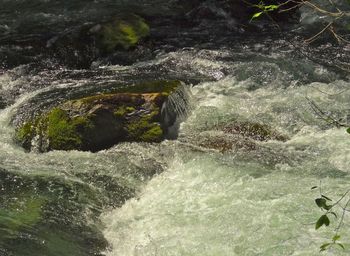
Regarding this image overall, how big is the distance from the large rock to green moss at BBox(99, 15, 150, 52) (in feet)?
10.7

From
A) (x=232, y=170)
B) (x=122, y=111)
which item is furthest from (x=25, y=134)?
A: (x=232, y=170)

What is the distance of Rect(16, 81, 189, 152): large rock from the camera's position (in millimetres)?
6574

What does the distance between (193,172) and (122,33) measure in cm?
507

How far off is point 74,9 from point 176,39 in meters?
3.36

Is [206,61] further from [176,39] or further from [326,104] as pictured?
[326,104]

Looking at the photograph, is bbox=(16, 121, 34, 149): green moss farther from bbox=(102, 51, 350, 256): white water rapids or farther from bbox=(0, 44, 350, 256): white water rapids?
bbox=(102, 51, 350, 256): white water rapids

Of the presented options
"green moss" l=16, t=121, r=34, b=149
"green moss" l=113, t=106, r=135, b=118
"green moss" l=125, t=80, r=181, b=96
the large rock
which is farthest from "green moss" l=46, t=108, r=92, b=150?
"green moss" l=125, t=80, r=181, b=96

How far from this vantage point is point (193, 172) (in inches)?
233

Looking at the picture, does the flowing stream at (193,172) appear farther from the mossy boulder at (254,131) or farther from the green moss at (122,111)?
the green moss at (122,111)

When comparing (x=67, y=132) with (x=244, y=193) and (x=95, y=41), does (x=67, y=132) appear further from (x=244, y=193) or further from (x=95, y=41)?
(x=95, y=41)

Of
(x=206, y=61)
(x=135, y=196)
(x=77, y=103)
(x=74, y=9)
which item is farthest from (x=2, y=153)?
(x=74, y=9)

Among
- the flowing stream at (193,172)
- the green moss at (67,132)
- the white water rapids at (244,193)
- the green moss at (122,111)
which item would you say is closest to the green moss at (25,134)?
the flowing stream at (193,172)

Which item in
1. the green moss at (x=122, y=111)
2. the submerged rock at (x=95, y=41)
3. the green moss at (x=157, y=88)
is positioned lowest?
the green moss at (x=122, y=111)

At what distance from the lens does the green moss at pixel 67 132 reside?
258 inches
